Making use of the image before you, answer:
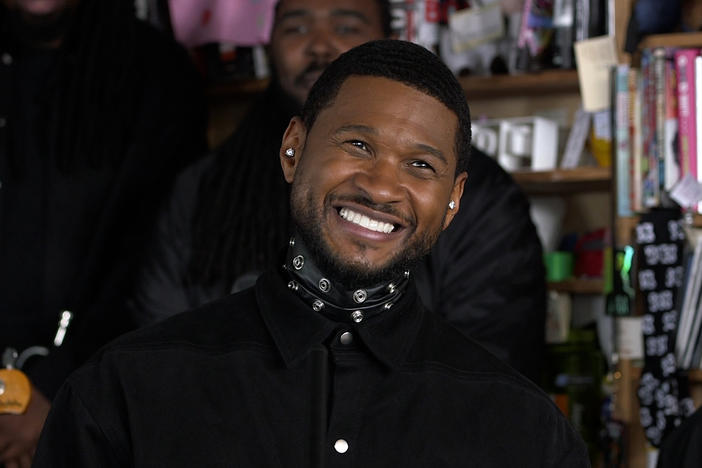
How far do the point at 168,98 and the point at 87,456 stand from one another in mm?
1472

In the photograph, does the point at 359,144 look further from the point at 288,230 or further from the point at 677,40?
the point at 677,40

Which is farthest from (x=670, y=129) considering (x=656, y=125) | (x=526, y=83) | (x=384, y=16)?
(x=384, y=16)

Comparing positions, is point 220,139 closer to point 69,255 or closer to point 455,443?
point 69,255

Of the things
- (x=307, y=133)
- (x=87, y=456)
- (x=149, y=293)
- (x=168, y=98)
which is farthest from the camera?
(x=168, y=98)

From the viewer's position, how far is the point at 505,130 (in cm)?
282

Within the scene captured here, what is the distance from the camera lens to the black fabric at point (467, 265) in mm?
2043

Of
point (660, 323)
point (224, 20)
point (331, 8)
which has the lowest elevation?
point (660, 323)

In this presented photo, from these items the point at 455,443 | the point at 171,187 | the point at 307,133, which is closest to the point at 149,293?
the point at 171,187

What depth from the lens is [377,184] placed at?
125 cm

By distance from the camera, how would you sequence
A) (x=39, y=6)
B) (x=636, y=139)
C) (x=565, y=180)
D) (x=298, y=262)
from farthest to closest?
(x=565, y=180), (x=636, y=139), (x=39, y=6), (x=298, y=262)

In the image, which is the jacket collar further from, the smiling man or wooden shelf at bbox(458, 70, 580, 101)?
wooden shelf at bbox(458, 70, 580, 101)

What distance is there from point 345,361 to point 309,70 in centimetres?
109

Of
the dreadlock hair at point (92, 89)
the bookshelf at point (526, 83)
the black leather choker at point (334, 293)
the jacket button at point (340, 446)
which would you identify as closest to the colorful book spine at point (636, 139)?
the bookshelf at point (526, 83)

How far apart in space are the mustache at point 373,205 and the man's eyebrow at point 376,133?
8cm
